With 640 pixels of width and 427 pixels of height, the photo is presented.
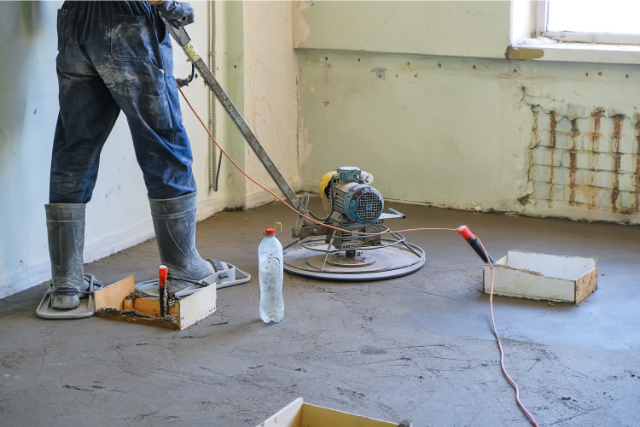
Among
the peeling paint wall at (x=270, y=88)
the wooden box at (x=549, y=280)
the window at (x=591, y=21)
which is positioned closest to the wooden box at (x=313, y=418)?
the wooden box at (x=549, y=280)

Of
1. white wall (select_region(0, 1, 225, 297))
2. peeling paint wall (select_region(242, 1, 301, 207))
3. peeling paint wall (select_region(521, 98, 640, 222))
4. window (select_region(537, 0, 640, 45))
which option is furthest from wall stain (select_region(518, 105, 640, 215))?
white wall (select_region(0, 1, 225, 297))

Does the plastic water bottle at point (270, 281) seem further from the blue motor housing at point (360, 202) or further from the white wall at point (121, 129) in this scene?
the white wall at point (121, 129)

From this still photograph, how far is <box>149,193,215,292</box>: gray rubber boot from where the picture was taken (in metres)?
2.89

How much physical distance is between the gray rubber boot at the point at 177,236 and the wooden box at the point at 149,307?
0.57ft

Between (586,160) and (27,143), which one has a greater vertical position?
(27,143)

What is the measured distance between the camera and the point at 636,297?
300 centimetres

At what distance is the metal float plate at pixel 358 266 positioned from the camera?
3.25 m

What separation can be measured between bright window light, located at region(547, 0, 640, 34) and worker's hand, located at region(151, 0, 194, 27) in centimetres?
244

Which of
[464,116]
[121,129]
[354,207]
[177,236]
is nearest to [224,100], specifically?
[177,236]

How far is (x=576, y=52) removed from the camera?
3.97 metres

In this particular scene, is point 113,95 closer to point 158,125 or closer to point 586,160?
point 158,125

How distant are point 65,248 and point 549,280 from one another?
6.15 feet

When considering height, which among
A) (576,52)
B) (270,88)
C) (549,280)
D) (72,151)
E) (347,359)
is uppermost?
(576,52)

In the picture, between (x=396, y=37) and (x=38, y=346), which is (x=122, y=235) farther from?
(x=396, y=37)
